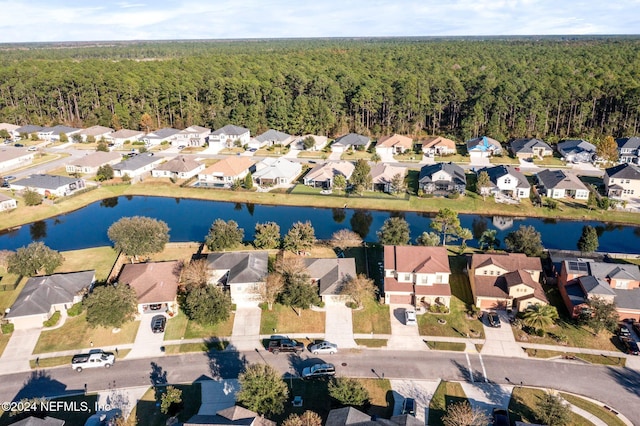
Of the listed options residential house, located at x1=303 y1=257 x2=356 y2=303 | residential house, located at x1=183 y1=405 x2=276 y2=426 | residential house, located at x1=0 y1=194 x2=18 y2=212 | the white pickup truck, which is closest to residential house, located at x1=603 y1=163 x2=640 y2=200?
residential house, located at x1=303 y1=257 x2=356 y2=303

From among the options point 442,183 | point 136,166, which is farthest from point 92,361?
point 442,183

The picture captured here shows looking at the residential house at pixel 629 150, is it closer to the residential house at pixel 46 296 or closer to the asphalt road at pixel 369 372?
the asphalt road at pixel 369 372

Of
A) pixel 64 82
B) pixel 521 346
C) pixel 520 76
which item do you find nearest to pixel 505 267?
pixel 521 346

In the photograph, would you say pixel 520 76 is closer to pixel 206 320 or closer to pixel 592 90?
pixel 592 90

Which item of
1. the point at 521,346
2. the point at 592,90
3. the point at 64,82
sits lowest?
the point at 521,346

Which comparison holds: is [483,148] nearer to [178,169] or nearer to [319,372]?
[178,169]

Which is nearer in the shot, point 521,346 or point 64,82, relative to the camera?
point 521,346

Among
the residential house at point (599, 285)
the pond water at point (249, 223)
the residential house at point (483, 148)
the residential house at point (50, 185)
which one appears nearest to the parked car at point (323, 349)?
the residential house at point (599, 285)

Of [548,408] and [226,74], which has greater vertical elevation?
[226,74]
